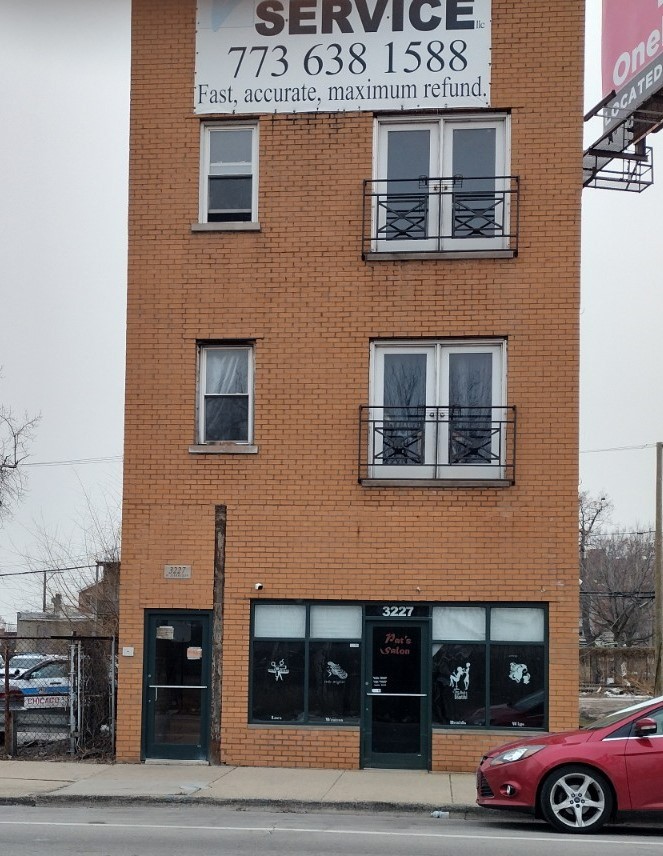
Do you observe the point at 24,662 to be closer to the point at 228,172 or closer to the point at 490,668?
the point at 490,668

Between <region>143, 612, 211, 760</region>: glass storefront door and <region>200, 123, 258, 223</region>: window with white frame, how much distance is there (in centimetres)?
558

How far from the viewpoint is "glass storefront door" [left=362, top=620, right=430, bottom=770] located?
15.7 metres

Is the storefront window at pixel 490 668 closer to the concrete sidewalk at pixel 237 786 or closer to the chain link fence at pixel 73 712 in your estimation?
the concrete sidewalk at pixel 237 786

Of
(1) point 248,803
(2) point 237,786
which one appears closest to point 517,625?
(2) point 237,786

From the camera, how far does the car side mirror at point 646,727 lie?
453 inches

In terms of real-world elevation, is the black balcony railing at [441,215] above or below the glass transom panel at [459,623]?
above

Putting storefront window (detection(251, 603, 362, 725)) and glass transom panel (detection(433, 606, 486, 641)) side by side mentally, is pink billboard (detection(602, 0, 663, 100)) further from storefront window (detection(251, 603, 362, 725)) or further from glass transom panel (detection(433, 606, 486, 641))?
storefront window (detection(251, 603, 362, 725))

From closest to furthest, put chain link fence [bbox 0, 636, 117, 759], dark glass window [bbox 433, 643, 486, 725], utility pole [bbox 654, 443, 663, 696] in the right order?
1. dark glass window [bbox 433, 643, 486, 725]
2. chain link fence [bbox 0, 636, 117, 759]
3. utility pole [bbox 654, 443, 663, 696]

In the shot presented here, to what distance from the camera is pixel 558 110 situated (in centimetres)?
1620

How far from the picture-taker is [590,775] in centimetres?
1150

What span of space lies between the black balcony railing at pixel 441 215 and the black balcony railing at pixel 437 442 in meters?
2.20

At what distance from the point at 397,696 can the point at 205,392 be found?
4.87m

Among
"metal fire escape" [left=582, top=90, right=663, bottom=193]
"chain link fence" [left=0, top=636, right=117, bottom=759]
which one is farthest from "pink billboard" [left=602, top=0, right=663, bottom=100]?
"chain link fence" [left=0, top=636, right=117, bottom=759]

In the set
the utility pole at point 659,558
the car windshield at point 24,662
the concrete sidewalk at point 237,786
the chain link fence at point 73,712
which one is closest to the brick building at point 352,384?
the concrete sidewalk at point 237,786
